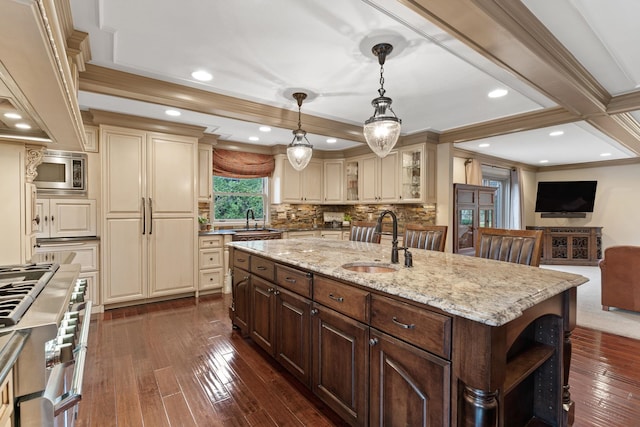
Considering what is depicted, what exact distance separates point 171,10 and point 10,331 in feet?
6.21

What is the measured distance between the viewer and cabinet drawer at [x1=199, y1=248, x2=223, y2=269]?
4.52 metres

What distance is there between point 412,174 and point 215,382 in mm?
4045

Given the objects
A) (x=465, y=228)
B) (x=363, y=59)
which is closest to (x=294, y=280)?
(x=363, y=59)

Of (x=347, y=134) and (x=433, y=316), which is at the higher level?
(x=347, y=134)

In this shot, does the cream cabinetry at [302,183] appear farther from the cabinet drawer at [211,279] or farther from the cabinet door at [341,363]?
the cabinet door at [341,363]

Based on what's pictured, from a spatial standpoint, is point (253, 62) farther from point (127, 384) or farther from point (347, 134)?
point (127, 384)

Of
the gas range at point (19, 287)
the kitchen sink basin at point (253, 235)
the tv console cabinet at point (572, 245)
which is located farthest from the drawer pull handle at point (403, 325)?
the tv console cabinet at point (572, 245)

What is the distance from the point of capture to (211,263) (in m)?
4.59

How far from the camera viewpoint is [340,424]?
1.86 metres

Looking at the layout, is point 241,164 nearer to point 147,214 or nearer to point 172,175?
point 172,175

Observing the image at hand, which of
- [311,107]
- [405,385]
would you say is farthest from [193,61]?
[405,385]

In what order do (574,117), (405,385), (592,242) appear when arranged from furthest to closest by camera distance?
(592,242) → (574,117) → (405,385)

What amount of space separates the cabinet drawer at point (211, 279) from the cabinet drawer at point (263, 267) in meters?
2.07

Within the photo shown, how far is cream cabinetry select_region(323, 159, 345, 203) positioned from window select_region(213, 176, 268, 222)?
1.19m
